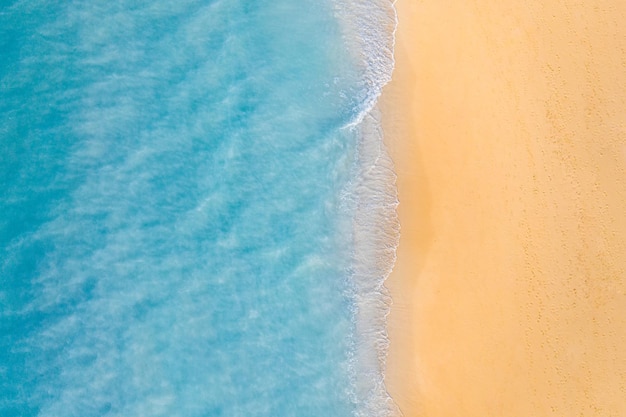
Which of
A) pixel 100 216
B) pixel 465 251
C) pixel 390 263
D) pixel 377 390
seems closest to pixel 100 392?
pixel 100 216

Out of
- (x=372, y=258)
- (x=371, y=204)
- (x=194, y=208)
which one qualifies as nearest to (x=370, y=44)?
(x=371, y=204)

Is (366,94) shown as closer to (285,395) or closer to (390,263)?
(390,263)

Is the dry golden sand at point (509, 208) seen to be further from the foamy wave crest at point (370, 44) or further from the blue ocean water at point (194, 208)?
the blue ocean water at point (194, 208)

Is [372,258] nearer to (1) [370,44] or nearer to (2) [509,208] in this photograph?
(2) [509,208]

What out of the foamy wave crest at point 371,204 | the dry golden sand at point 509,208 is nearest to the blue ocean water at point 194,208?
the foamy wave crest at point 371,204

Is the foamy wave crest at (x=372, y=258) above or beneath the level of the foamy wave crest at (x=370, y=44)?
beneath

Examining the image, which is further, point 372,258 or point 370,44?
point 370,44
